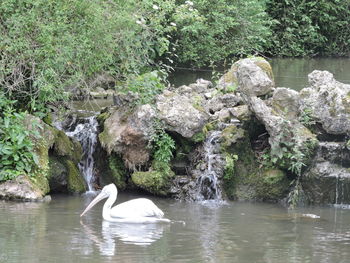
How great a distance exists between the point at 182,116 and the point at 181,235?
3317 mm

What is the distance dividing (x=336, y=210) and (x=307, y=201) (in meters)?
0.59

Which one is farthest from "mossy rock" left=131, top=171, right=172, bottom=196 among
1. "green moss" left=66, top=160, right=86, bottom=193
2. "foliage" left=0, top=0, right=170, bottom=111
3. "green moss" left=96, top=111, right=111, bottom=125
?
"foliage" left=0, top=0, right=170, bottom=111

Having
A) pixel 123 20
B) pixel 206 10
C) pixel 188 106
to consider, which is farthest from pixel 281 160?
pixel 206 10

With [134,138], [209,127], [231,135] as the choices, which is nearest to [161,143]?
[134,138]

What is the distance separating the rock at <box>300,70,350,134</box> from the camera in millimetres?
13719

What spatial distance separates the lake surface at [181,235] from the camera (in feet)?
31.7

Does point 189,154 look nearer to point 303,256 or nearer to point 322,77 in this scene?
point 322,77

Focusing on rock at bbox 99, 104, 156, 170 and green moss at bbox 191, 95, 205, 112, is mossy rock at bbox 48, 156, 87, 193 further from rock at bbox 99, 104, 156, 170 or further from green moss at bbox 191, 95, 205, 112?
green moss at bbox 191, 95, 205, 112

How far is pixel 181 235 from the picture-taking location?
10781mm

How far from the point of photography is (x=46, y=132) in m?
13.8

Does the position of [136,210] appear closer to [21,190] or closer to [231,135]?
[21,190]

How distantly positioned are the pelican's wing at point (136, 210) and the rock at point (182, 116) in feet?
7.58

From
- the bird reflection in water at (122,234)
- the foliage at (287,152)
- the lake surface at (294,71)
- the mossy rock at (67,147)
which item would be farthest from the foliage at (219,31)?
the bird reflection in water at (122,234)

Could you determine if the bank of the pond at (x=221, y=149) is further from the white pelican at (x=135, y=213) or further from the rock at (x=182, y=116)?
→ the white pelican at (x=135, y=213)
